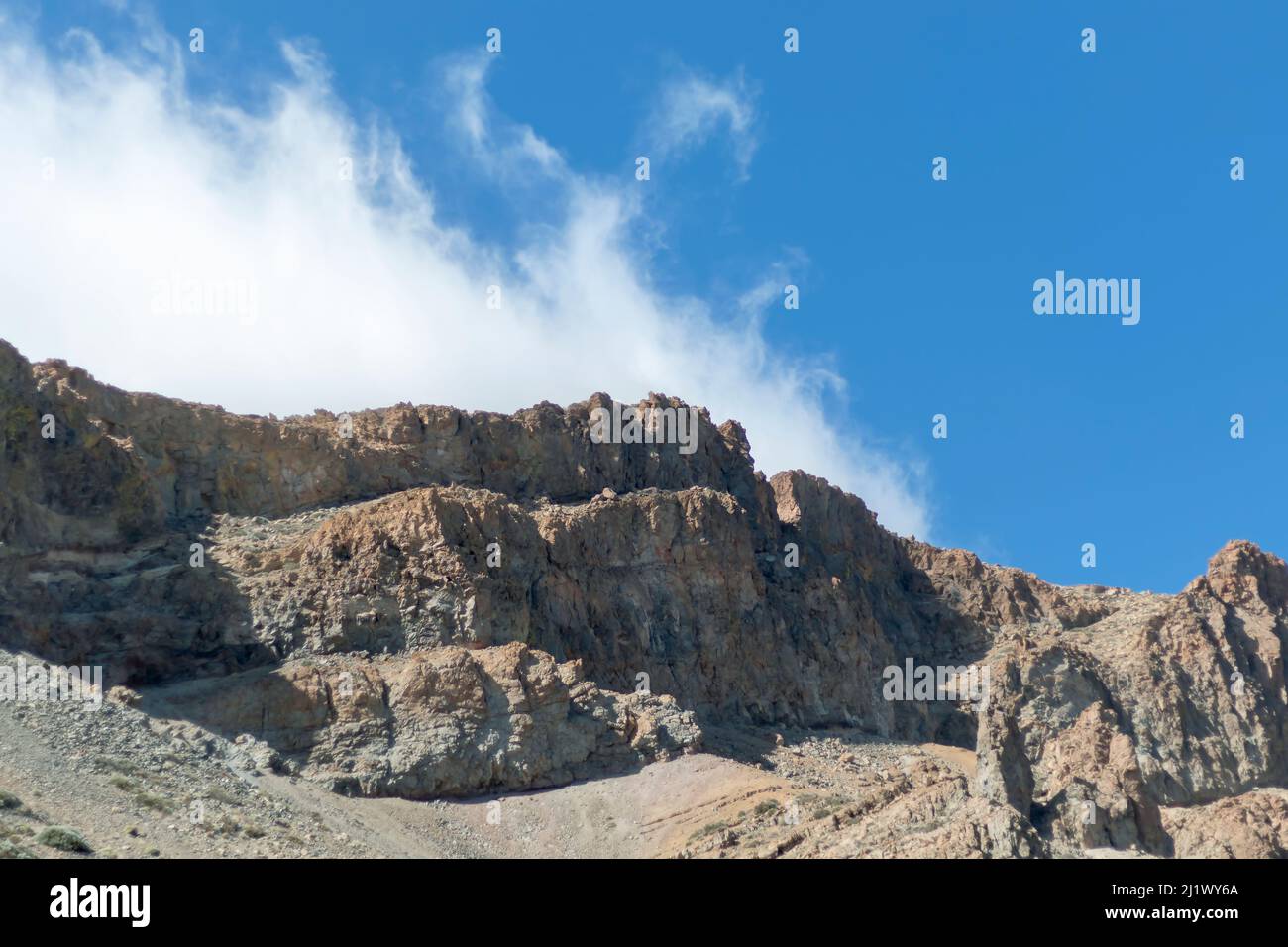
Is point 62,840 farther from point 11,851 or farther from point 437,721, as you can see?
point 437,721

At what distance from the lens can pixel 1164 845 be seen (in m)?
49.8

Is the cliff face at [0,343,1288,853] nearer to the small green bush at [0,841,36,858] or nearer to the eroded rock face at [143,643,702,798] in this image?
the eroded rock face at [143,643,702,798]

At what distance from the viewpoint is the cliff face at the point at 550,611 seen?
218 feet

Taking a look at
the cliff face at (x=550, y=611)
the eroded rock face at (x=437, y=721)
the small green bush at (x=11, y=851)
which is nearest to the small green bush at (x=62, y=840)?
the small green bush at (x=11, y=851)

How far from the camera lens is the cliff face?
66375mm

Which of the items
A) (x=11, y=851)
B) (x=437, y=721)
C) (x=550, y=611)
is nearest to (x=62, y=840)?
(x=11, y=851)

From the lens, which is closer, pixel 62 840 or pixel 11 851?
pixel 11 851

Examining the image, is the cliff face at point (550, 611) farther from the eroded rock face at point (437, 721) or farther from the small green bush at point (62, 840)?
the small green bush at point (62, 840)

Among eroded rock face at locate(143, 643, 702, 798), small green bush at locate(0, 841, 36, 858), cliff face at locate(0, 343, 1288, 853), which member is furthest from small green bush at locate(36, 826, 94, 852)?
cliff face at locate(0, 343, 1288, 853)

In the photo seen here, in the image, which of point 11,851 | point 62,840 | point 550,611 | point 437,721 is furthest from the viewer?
point 550,611

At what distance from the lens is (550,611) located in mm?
83625

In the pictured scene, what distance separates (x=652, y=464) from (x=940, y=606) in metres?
24.3

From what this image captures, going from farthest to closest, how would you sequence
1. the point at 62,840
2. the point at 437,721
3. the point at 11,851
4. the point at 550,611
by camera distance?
the point at 550,611 < the point at 437,721 < the point at 62,840 < the point at 11,851

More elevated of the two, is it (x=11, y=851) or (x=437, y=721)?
(x=437, y=721)
